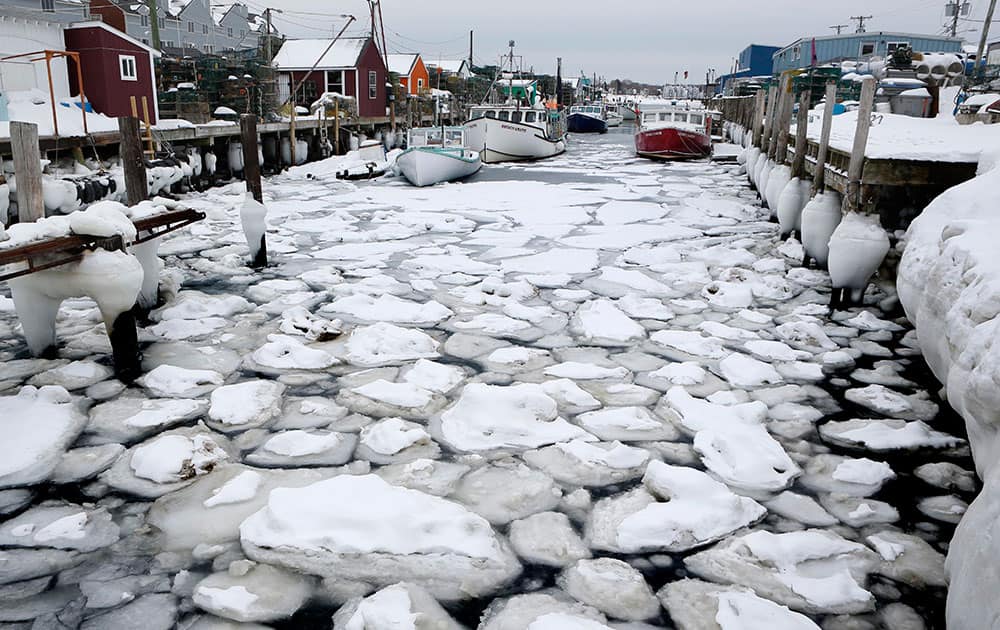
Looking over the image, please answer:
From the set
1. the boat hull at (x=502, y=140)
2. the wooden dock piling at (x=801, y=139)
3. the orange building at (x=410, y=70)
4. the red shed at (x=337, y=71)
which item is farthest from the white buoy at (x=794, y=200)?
the orange building at (x=410, y=70)

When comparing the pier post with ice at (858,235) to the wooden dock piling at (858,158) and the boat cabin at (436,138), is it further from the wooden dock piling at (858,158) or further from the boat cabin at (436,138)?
A: the boat cabin at (436,138)

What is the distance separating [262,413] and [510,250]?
504cm

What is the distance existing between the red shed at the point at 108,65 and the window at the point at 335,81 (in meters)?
10.8

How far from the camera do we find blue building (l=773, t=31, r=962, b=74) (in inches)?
1555

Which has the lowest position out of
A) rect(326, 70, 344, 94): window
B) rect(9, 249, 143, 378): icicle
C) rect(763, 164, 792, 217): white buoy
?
rect(9, 249, 143, 378): icicle

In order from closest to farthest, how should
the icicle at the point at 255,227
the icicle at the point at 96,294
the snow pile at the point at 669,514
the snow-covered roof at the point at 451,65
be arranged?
the snow pile at the point at 669,514 < the icicle at the point at 96,294 < the icicle at the point at 255,227 < the snow-covered roof at the point at 451,65

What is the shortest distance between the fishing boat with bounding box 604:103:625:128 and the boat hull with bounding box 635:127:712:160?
1119 inches

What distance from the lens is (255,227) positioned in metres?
7.41

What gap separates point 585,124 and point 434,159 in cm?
2707

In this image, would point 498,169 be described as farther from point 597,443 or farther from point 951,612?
point 951,612

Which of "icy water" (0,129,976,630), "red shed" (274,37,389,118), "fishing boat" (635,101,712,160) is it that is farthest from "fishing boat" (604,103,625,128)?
"icy water" (0,129,976,630)

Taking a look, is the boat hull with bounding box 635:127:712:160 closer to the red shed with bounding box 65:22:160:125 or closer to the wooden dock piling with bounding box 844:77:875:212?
the red shed with bounding box 65:22:160:125

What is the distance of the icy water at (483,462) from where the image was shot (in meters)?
2.60

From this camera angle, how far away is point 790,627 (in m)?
2.41
